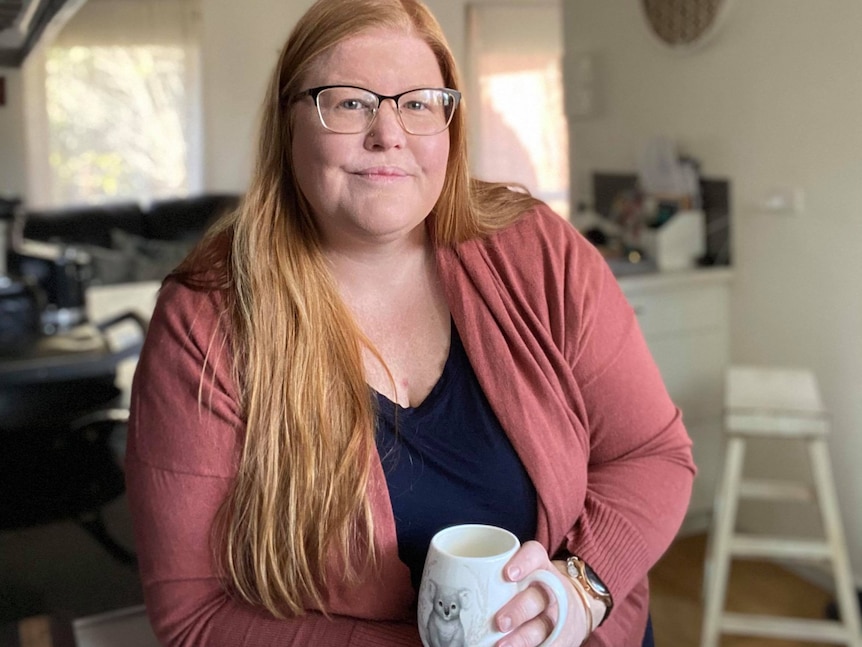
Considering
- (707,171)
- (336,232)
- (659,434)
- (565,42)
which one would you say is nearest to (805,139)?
(707,171)

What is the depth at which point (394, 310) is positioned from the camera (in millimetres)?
926

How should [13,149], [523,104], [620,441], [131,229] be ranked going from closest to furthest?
[620,441]
[13,149]
[523,104]
[131,229]

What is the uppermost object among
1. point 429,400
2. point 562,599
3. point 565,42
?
point 565,42

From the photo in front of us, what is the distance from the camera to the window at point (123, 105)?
479cm

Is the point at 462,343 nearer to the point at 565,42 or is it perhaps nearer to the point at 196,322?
the point at 196,322

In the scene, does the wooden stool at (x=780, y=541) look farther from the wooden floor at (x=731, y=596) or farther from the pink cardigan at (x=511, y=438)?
the pink cardigan at (x=511, y=438)

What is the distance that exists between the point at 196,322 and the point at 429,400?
0.73ft

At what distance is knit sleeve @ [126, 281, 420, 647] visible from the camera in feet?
2.60

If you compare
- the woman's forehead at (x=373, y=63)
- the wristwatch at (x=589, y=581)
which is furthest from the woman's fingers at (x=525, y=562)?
the woman's forehead at (x=373, y=63)

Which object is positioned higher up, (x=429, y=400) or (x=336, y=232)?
(x=336, y=232)

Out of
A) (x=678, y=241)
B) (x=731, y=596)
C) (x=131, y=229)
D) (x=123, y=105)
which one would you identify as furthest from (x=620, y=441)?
(x=123, y=105)

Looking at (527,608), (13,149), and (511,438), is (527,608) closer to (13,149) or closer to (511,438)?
A: (511,438)

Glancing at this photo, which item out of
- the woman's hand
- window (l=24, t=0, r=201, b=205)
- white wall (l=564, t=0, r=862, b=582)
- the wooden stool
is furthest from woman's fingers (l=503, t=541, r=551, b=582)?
window (l=24, t=0, r=201, b=205)

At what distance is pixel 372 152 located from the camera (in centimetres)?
81
